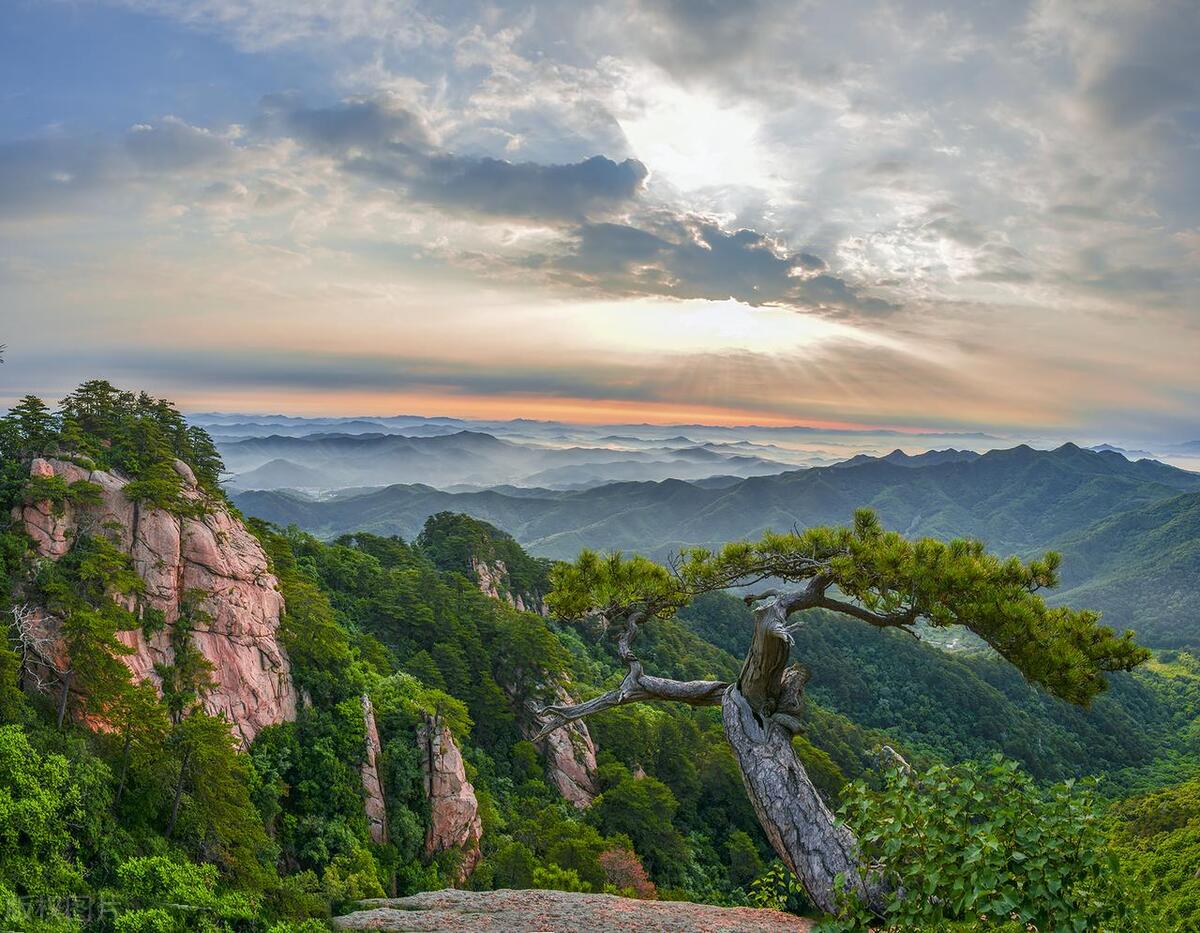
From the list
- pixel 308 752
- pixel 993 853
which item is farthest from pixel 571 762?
pixel 993 853

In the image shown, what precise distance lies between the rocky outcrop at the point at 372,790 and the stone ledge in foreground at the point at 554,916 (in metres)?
7.34

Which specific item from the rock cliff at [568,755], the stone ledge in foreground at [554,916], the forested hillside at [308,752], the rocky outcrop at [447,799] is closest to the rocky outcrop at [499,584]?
the forested hillside at [308,752]

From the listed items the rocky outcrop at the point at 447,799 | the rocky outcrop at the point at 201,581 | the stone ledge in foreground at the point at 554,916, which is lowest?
the rocky outcrop at the point at 447,799

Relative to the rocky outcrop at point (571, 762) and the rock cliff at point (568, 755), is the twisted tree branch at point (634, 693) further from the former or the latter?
the rocky outcrop at point (571, 762)

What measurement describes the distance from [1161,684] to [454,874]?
159780 mm

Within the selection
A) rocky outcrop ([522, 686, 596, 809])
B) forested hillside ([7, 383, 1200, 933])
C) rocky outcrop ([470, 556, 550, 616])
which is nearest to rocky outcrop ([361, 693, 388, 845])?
forested hillside ([7, 383, 1200, 933])

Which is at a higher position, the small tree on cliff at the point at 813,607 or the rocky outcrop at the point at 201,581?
the small tree on cliff at the point at 813,607

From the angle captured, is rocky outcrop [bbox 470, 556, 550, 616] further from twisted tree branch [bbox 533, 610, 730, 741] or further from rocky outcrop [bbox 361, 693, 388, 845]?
twisted tree branch [bbox 533, 610, 730, 741]

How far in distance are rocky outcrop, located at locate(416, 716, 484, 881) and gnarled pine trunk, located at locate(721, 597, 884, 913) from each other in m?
21.1

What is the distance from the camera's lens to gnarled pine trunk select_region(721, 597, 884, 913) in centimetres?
529

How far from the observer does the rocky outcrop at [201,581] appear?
56.2 feet

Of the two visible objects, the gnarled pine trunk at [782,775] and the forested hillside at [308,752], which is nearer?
the gnarled pine trunk at [782,775]

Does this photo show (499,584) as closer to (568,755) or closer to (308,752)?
(568,755)

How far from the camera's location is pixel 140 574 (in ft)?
60.8
